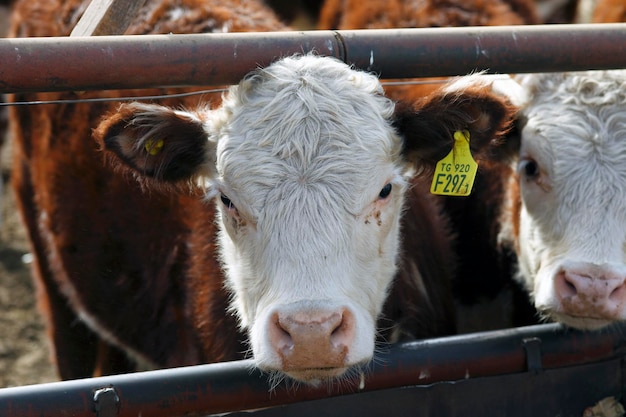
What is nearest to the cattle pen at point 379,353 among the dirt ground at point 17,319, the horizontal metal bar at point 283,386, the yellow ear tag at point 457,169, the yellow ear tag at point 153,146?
the horizontal metal bar at point 283,386

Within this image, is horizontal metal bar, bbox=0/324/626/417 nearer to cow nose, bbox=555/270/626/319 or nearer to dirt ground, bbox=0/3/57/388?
cow nose, bbox=555/270/626/319

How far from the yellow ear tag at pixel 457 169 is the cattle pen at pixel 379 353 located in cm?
33

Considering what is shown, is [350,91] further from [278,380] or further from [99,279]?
[99,279]

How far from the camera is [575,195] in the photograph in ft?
10.6

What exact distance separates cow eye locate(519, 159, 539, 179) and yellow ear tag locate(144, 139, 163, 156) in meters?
1.48

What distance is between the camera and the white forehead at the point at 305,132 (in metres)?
2.62

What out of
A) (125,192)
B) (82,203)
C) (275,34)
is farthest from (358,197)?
(82,203)

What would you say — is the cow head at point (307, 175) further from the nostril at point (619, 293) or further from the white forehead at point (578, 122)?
the nostril at point (619, 293)

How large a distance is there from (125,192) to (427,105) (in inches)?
70.4

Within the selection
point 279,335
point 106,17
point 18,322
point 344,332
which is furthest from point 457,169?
point 18,322

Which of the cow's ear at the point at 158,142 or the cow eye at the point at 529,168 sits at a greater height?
the cow's ear at the point at 158,142

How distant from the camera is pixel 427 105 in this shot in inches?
113

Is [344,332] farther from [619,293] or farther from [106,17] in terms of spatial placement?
[106,17]

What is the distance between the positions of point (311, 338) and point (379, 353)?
1.28ft
